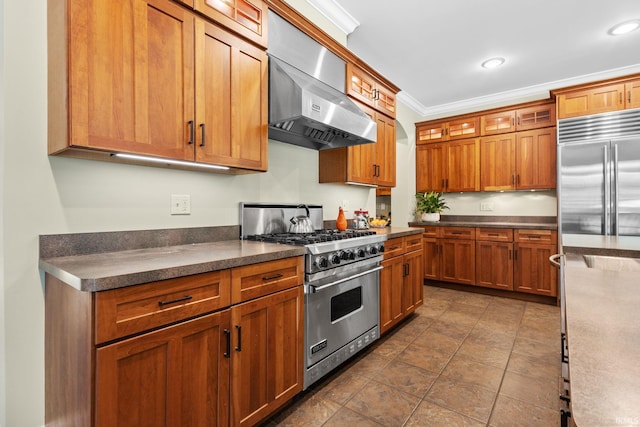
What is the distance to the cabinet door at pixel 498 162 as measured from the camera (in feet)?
14.4

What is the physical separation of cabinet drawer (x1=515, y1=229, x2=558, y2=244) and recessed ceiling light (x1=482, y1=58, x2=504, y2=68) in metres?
2.03

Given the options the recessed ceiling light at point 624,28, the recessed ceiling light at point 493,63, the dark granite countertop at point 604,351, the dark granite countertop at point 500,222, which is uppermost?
the recessed ceiling light at point 493,63

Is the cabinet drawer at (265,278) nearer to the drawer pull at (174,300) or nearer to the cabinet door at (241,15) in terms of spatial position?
the drawer pull at (174,300)

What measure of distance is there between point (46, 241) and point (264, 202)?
1313 mm

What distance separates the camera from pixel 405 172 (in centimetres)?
510

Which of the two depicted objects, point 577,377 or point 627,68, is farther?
point 627,68

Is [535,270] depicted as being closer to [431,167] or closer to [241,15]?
[431,167]

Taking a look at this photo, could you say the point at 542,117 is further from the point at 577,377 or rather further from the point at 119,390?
the point at 119,390

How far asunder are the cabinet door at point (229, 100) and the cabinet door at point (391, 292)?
4.73 ft

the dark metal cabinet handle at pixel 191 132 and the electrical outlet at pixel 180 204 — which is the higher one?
the dark metal cabinet handle at pixel 191 132

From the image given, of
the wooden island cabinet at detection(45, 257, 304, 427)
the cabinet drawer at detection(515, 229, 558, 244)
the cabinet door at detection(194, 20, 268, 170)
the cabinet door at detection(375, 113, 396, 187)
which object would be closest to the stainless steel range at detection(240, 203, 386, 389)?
the wooden island cabinet at detection(45, 257, 304, 427)

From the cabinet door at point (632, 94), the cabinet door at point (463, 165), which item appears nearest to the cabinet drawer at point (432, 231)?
the cabinet door at point (463, 165)

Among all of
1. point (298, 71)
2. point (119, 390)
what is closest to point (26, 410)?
point (119, 390)

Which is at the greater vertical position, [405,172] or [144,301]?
[405,172]
